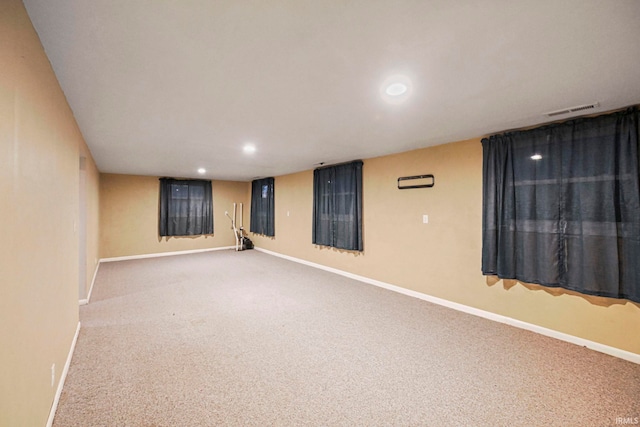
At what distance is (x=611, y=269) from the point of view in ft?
7.74

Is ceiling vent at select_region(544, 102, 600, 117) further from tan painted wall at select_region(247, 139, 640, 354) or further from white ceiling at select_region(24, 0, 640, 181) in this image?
tan painted wall at select_region(247, 139, 640, 354)

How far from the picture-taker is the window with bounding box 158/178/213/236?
7.05 m

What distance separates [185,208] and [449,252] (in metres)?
6.87

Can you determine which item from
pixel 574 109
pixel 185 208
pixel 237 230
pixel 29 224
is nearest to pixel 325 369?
pixel 29 224

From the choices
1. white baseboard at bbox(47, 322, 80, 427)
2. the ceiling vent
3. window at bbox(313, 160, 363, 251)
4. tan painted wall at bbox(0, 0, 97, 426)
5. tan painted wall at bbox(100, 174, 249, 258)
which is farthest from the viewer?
tan painted wall at bbox(100, 174, 249, 258)

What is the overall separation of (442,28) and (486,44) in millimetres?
326

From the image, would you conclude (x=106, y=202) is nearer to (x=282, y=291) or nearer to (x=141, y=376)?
(x=282, y=291)

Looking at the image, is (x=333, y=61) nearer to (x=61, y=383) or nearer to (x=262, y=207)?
(x=61, y=383)

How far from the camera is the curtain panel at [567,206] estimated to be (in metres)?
2.31

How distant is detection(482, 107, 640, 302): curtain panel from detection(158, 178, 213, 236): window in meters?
7.09

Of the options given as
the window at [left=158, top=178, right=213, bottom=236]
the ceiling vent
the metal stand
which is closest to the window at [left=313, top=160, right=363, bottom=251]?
the ceiling vent

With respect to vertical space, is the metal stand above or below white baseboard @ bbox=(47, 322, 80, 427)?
above

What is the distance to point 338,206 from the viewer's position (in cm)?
514

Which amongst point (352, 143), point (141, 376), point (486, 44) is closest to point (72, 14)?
point (486, 44)
